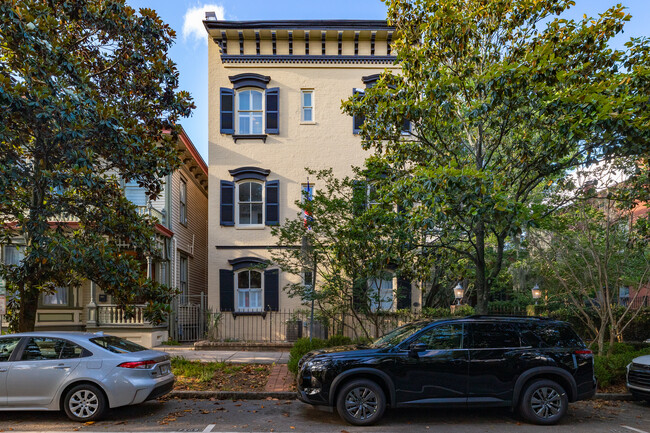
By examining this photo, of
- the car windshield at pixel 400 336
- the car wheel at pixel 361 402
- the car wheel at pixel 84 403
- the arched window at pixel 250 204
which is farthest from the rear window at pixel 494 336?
the arched window at pixel 250 204

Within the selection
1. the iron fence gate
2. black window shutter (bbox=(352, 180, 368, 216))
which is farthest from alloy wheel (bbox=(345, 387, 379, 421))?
the iron fence gate

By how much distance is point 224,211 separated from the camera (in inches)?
741

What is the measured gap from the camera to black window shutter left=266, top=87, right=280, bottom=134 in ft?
62.6

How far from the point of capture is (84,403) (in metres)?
7.93

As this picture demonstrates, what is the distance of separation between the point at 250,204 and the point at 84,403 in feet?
38.1

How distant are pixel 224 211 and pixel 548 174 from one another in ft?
38.9

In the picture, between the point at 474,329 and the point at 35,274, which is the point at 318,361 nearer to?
the point at 474,329

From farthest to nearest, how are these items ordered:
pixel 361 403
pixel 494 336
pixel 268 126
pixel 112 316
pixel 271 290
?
pixel 268 126, pixel 271 290, pixel 112 316, pixel 494 336, pixel 361 403

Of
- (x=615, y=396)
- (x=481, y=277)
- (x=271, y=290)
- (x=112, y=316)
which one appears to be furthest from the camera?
(x=271, y=290)

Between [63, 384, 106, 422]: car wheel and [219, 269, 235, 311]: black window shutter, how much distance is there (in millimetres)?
10326

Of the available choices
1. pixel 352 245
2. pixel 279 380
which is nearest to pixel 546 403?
pixel 352 245

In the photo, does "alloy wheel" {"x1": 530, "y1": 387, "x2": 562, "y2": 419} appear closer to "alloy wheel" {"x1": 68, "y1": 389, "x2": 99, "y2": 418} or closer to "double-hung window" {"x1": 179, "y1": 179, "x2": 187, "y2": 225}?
"alloy wheel" {"x1": 68, "y1": 389, "x2": 99, "y2": 418}

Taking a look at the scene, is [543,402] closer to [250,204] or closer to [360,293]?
[360,293]

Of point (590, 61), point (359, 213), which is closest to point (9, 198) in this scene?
point (359, 213)
